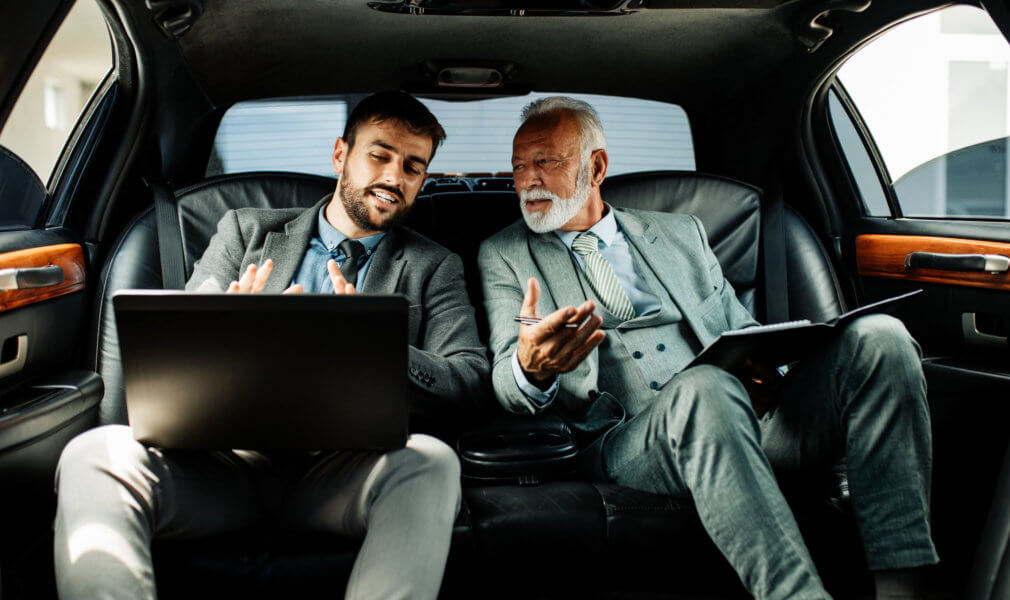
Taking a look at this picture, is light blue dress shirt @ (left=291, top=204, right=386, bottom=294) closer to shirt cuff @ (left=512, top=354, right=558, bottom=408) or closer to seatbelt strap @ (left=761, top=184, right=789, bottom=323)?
shirt cuff @ (left=512, top=354, right=558, bottom=408)

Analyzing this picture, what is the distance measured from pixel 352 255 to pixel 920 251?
5.24 feet

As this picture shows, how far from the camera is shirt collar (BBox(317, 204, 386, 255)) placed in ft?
6.68

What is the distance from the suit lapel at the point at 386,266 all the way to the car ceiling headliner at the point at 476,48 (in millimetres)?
588

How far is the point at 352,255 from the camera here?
1989 millimetres

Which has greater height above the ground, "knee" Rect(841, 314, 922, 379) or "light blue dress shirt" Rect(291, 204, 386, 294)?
"light blue dress shirt" Rect(291, 204, 386, 294)

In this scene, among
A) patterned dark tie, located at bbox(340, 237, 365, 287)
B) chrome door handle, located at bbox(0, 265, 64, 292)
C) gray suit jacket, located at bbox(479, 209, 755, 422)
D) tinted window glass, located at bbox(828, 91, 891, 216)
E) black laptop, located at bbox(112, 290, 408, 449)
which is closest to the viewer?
black laptop, located at bbox(112, 290, 408, 449)

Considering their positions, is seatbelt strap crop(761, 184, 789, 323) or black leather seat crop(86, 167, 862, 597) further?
seatbelt strap crop(761, 184, 789, 323)

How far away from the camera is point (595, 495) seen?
1619 mm

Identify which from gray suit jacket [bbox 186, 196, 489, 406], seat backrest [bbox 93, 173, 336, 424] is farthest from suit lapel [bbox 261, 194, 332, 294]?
seat backrest [bbox 93, 173, 336, 424]

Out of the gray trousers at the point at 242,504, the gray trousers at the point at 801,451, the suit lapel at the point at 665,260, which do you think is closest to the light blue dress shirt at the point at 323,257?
the gray trousers at the point at 242,504

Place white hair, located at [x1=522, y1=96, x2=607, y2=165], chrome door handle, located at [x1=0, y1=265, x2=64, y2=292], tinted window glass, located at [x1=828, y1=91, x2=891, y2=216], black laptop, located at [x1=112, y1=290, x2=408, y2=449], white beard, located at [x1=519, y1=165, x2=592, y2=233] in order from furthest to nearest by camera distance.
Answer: tinted window glass, located at [x1=828, y1=91, x2=891, y2=216] → white hair, located at [x1=522, y1=96, x2=607, y2=165] → white beard, located at [x1=519, y1=165, x2=592, y2=233] → chrome door handle, located at [x1=0, y1=265, x2=64, y2=292] → black laptop, located at [x1=112, y1=290, x2=408, y2=449]

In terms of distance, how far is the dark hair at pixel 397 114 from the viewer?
2.03 m

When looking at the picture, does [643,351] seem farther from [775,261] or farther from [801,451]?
[775,261]

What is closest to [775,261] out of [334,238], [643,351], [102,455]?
[643,351]
